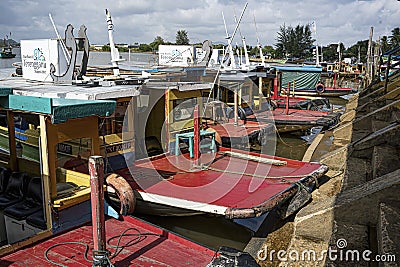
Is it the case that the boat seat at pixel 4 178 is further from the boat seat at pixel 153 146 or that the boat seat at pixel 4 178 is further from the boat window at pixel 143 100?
the boat seat at pixel 153 146

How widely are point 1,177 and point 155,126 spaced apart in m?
3.97

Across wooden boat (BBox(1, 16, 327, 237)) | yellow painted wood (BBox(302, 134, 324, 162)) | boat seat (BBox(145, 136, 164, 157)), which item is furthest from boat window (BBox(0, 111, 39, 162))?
yellow painted wood (BBox(302, 134, 324, 162))

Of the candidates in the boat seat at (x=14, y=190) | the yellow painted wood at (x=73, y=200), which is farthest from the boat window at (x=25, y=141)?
the yellow painted wood at (x=73, y=200)

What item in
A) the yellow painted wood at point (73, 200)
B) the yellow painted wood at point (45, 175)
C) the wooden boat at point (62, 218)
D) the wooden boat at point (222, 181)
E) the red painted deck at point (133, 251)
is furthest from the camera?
the wooden boat at point (222, 181)

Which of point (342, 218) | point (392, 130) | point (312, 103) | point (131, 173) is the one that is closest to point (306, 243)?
point (342, 218)

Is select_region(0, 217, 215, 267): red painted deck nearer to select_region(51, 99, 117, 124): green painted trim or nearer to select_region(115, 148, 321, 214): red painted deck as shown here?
select_region(115, 148, 321, 214): red painted deck

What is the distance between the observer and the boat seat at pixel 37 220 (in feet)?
18.8

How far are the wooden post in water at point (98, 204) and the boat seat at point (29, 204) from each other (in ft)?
7.68

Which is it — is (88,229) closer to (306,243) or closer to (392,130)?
(306,243)

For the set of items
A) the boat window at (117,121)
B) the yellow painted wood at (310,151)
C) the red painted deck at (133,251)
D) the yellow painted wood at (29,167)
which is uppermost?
the boat window at (117,121)

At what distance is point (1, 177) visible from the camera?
276 inches

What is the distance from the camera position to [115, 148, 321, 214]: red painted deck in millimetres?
6953

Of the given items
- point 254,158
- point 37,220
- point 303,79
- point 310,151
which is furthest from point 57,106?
point 303,79

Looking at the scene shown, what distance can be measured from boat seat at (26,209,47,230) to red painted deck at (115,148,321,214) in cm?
189
